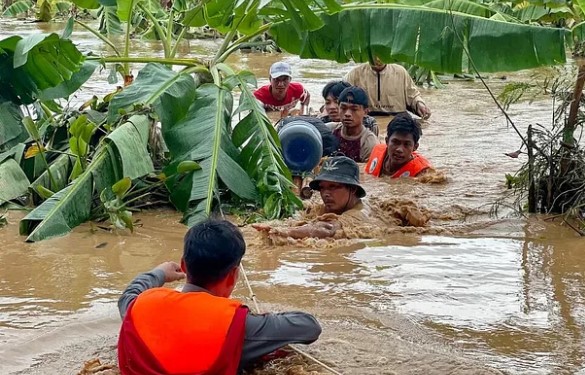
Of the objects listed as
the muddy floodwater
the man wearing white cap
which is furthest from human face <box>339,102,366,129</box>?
the man wearing white cap

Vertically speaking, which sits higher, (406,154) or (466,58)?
(466,58)

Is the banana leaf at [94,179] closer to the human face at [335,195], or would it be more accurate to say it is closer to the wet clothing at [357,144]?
the human face at [335,195]

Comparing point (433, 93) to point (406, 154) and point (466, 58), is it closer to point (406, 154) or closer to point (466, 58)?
point (406, 154)

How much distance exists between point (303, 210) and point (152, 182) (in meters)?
1.31

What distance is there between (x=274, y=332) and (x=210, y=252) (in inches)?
18.4

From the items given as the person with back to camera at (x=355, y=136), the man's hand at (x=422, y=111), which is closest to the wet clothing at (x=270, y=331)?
the person with back to camera at (x=355, y=136)

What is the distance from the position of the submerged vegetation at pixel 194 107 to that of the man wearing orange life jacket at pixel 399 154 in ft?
3.57

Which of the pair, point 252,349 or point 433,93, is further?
point 433,93

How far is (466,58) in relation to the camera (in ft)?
23.0

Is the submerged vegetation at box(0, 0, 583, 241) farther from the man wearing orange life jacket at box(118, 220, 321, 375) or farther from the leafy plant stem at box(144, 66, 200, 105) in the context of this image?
the man wearing orange life jacket at box(118, 220, 321, 375)

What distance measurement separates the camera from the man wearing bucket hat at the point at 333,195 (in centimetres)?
676

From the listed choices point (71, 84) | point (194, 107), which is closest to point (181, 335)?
point (194, 107)

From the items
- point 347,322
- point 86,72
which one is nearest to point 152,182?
point 86,72

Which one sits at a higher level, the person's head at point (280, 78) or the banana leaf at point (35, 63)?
the banana leaf at point (35, 63)
